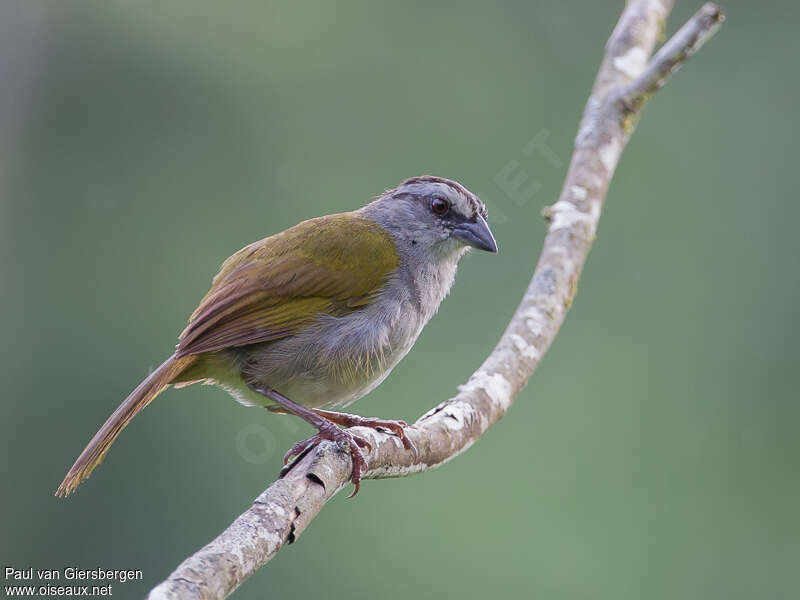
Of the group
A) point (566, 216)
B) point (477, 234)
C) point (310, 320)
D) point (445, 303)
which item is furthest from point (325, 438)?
point (445, 303)

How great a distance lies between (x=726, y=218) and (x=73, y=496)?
5.53 metres

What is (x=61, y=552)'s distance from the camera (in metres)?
7.04

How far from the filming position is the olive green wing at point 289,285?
3.35 m

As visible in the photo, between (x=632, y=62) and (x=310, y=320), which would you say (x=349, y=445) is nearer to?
(x=310, y=320)

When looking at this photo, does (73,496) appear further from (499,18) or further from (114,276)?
(499,18)

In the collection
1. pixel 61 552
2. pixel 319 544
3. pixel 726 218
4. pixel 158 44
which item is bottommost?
pixel 61 552

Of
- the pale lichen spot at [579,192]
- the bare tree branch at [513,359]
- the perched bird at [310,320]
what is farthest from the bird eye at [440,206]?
the pale lichen spot at [579,192]

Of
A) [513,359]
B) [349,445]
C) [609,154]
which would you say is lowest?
[349,445]

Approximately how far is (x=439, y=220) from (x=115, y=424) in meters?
1.54

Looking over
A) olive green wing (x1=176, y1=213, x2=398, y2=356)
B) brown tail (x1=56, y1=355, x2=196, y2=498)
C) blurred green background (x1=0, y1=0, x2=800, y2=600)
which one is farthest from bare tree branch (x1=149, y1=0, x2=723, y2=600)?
blurred green background (x1=0, y1=0, x2=800, y2=600)

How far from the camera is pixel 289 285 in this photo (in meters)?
3.49

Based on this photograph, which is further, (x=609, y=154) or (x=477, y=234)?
(x=609, y=154)

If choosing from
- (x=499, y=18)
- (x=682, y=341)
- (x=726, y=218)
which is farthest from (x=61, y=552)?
(x=499, y=18)

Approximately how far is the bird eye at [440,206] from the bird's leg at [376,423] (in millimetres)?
928
